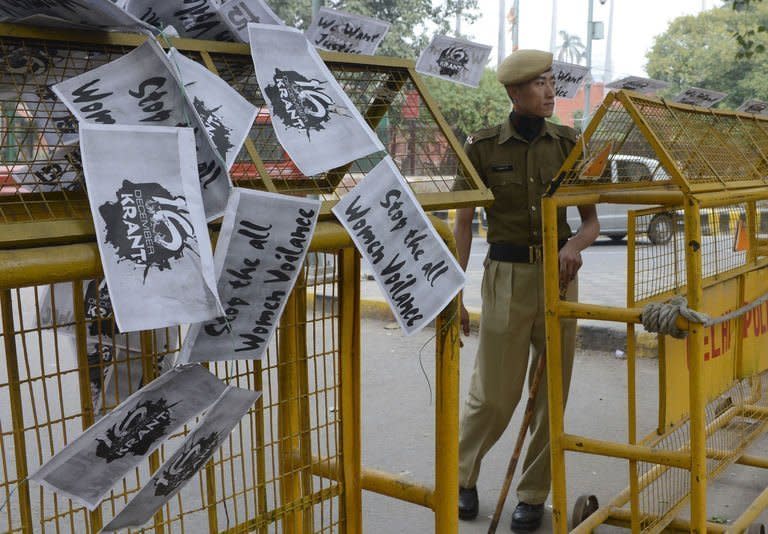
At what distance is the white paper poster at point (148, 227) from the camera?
149 centimetres

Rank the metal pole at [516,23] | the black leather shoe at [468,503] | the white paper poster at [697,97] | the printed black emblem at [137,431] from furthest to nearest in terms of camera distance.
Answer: the metal pole at [516,23] < the white paper poster at [697,97] < the black leather shoe at [468,503] < the printed black emblem at [137,431]

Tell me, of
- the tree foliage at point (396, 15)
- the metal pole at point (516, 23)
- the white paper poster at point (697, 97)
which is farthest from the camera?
the metal pole at point (516, 23)

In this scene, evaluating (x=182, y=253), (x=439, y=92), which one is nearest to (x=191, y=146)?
(x=182, y=253)

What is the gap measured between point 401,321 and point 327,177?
0.73 metres

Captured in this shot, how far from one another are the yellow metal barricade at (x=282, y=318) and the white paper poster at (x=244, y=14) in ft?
0.30

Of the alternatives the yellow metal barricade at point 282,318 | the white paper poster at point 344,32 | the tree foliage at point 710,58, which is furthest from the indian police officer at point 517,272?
the tree foliage at point 710,58

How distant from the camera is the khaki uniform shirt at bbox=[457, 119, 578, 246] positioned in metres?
3.64

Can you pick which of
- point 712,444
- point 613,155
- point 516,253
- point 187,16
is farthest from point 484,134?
point 187,16

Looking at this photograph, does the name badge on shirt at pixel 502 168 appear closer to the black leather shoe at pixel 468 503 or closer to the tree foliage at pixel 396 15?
the black leather shoe at pixel 468 503

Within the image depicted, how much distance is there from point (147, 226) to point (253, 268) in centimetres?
28

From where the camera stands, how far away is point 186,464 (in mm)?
1741

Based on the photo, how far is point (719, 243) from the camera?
11.9 ft

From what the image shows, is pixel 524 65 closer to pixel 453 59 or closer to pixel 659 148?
pixel 453 59

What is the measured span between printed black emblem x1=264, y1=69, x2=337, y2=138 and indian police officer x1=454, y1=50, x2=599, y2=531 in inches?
67.9
